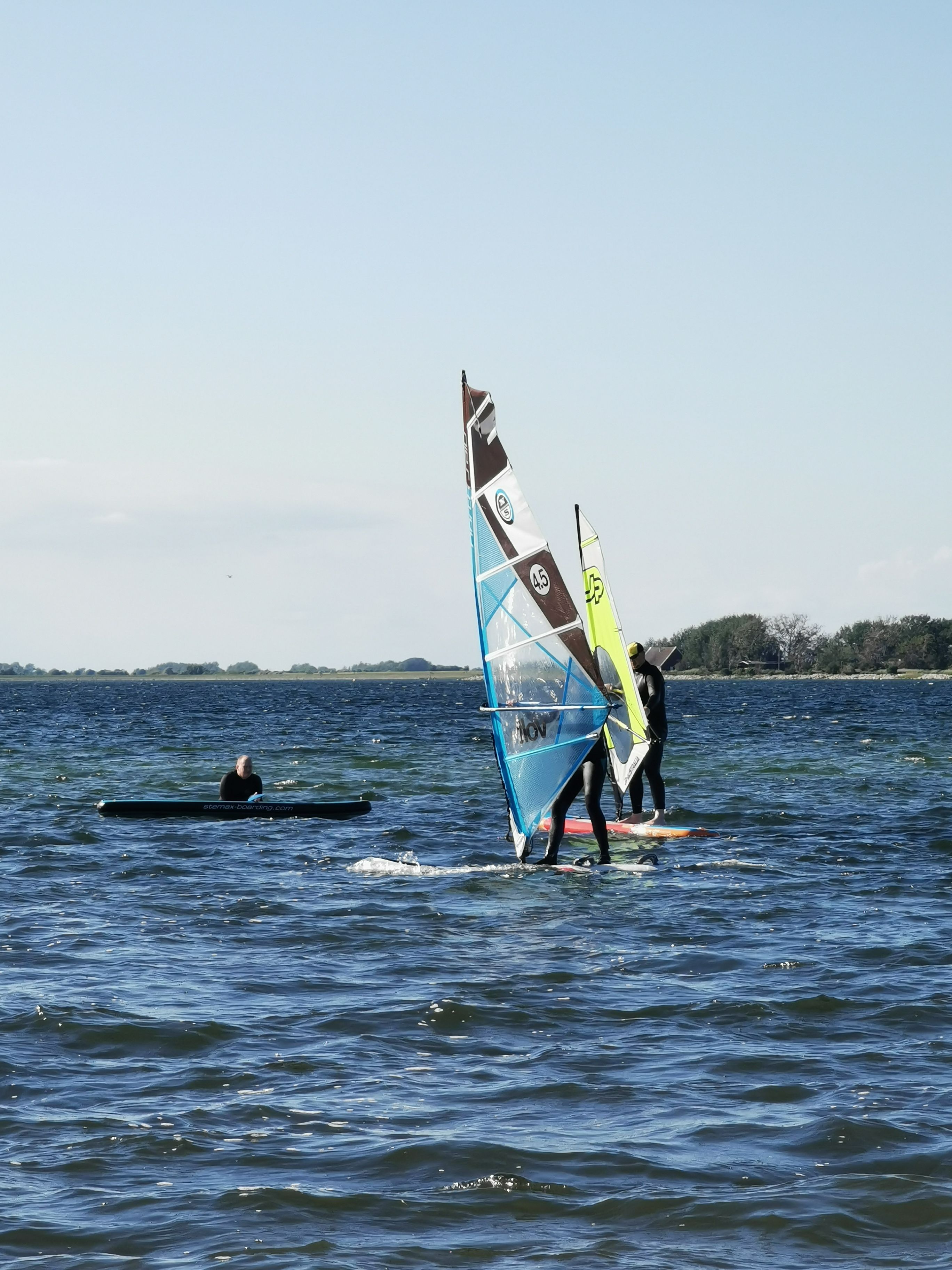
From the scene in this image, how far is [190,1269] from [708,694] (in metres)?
133

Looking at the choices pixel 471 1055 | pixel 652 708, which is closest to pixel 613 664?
pixel 652 708

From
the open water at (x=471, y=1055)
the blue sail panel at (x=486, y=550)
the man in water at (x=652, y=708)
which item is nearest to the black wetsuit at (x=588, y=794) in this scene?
the open water at (x=471, y=1055)

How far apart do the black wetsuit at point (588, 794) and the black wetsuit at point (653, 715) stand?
3154 mm

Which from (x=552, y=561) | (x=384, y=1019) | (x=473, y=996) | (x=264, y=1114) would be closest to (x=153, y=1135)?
(x=264, y=1114)

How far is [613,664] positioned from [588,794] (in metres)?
→ 4.68

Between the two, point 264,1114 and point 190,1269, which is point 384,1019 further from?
point 190,1269

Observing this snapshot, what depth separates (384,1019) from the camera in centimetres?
1073

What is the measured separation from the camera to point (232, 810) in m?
25.3

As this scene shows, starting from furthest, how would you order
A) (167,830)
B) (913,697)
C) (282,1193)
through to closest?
(913,697) → (167,830) → (282,1193)

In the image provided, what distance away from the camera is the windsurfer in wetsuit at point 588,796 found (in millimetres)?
17703

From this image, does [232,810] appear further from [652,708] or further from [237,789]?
[652,708]

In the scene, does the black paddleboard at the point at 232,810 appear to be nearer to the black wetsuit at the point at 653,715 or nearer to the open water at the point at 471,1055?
the open water at the point at 471,1055

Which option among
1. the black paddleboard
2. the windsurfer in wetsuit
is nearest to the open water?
the windsurfer in wetsuit

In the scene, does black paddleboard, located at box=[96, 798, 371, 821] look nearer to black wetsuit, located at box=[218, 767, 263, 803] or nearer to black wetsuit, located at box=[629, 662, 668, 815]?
black wetsuit, located at box=[218, 767, 263, 803]
